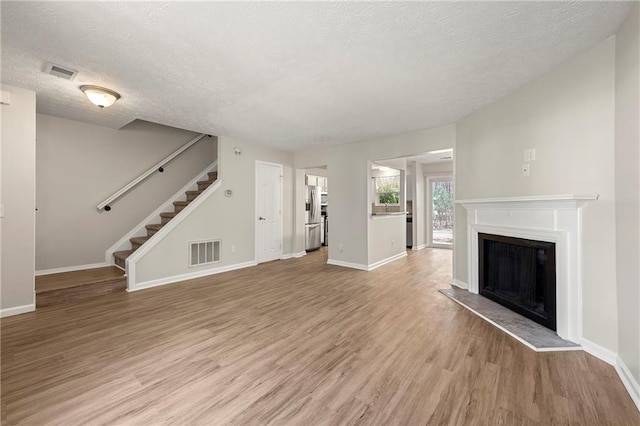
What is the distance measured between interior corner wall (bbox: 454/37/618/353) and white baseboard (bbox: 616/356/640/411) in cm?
16

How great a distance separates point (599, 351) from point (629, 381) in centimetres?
40

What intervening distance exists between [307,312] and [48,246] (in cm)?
420

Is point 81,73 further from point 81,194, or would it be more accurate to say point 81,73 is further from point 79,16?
point 81,194

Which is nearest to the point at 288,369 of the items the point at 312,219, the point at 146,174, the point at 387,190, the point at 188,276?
the point at 188,276

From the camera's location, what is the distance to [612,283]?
1998 millimetres

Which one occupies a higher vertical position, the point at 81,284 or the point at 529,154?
the point at 529,154

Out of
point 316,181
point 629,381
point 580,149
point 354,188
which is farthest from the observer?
point 316,181

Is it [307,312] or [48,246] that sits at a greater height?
[48,246]

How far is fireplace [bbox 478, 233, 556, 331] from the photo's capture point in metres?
2.50

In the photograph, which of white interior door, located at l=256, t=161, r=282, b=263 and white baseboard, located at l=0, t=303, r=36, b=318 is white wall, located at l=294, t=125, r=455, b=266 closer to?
white interior door, located at l=256, t=161, r=282, b=263

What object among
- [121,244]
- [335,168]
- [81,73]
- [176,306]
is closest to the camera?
[81,73]

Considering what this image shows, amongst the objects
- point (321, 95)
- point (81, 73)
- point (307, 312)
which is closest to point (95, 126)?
point (81, 73)

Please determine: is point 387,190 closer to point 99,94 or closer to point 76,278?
point 99,94

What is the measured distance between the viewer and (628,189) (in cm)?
178
